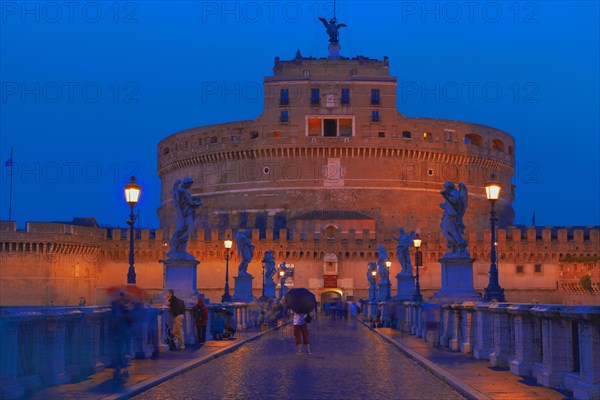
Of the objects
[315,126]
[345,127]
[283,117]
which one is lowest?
[345,127]

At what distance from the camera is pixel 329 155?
7025 cm

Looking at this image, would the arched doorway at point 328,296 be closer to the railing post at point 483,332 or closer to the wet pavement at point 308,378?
the wet pavement at point 308,378

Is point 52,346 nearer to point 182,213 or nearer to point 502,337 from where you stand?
point 502,337

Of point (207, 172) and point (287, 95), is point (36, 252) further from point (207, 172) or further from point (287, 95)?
point (287, 95)

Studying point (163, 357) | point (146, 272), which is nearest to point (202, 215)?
point (146, 272)

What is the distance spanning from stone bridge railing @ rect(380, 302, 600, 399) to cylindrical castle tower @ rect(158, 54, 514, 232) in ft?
176

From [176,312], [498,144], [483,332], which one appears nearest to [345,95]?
[498,144]

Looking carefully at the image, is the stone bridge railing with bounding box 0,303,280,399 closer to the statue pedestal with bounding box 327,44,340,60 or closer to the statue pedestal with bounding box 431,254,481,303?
the statue pedestal with bounding box 431,254,481,303

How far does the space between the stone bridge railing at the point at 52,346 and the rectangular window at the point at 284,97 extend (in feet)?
194

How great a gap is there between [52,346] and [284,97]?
62894 millimetres

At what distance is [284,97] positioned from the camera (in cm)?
7169

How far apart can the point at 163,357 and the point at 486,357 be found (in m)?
5.24

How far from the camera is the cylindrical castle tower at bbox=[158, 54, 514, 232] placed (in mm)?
70375

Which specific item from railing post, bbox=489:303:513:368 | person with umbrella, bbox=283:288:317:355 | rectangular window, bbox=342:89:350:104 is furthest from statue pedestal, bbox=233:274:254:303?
rectangular window, bbox=342:89:350:104
